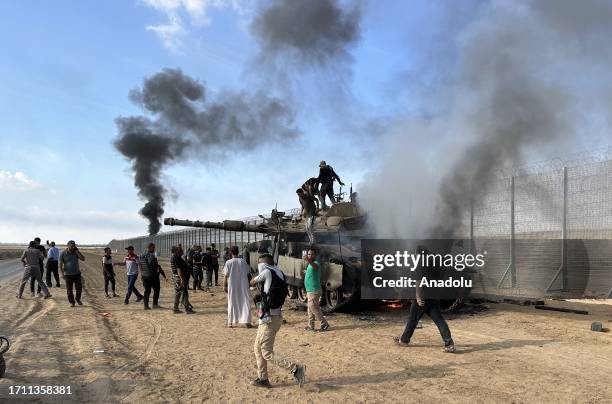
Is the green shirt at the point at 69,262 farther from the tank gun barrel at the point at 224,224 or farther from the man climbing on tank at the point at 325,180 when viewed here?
the man climbing on tank at the point at 325,180

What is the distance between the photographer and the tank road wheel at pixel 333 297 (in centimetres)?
1015

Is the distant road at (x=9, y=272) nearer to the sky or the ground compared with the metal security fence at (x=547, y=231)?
nearer to the ground

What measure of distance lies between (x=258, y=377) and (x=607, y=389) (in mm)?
3578

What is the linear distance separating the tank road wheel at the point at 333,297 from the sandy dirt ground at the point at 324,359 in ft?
1.03

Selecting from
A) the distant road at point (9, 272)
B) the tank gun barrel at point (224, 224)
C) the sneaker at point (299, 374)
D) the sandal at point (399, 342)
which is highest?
the tank gun barrel at point (224, 224)

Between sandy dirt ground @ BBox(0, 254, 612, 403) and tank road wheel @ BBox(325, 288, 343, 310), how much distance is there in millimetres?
313

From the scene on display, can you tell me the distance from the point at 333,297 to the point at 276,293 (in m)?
5.30

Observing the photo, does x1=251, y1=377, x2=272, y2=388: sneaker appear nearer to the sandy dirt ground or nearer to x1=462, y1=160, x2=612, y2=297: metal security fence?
the sandy dirt ground

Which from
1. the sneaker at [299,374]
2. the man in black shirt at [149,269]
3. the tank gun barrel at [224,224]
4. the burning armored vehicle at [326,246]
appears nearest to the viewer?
the sneaker at [299,374]

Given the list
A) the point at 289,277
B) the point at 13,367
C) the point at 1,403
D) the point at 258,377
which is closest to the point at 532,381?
the point at 258,377

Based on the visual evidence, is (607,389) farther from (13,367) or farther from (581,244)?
(581,244)

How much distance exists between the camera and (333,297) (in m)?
10.5

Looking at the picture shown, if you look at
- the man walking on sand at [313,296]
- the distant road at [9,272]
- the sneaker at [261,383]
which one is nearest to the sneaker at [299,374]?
the sneaker at [261,383]

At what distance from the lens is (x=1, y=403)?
15.3ft
